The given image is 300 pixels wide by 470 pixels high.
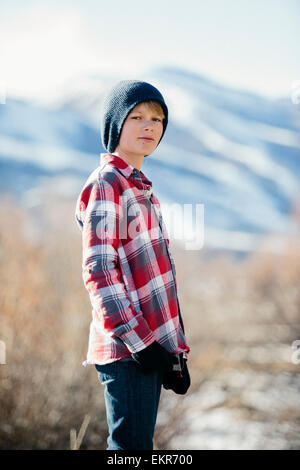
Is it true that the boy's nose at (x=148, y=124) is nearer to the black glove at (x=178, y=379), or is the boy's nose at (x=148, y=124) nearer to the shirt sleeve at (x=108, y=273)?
the shirt sleeve at (x=108, y=273)

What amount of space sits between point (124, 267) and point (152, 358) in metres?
0.24

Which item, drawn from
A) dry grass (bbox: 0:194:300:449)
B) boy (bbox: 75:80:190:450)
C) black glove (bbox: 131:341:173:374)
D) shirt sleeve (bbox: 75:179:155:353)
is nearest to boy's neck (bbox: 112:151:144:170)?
boy (bbox: 75:80:190:450)

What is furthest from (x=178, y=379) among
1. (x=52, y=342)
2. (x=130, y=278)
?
(x=52, y=342)

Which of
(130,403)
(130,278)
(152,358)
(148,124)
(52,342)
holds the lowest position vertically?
(52,342)

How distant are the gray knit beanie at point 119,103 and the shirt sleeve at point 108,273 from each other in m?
0.21

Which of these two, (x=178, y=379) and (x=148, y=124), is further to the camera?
(x=148, y=124)

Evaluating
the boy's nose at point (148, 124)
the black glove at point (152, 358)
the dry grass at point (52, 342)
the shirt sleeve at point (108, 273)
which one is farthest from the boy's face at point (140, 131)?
the dry grass at point (52, 342)

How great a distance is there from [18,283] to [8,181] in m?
8.72

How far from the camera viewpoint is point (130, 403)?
3.93 ft

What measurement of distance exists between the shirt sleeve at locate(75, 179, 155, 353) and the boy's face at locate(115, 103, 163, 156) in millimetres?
184

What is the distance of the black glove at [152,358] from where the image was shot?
1.15m

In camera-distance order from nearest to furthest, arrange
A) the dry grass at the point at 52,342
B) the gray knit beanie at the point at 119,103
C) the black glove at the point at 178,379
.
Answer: the black glove at the point at 178,379 → the gray knit beanie at the point at 119,103 → the dry grass at the point at 52,342

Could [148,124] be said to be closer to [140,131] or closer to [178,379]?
[140,131]

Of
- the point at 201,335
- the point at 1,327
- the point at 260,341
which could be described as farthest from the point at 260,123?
the point at 1,327
